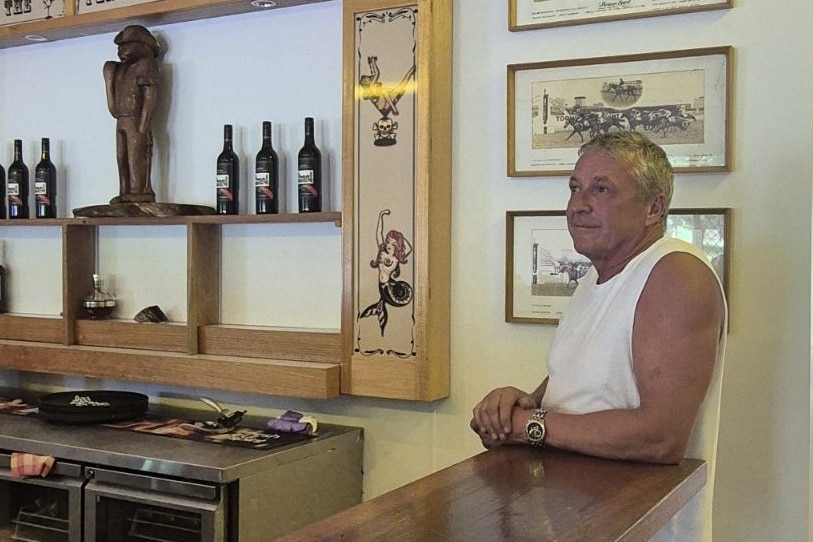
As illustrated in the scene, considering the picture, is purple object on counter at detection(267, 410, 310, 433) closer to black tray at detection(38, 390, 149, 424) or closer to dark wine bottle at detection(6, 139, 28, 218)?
black tray at detection(38, 390, 149, 424)

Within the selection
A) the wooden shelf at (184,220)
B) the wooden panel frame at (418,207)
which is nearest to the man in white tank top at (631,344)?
the wooden panel frame at (418,207)

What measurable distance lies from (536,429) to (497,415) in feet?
0.29

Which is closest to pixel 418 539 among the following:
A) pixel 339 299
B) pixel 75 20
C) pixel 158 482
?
pixel 158 482

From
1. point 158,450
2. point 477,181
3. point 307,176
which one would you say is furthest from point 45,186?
point 477,181

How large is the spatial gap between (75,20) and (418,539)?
2.54m

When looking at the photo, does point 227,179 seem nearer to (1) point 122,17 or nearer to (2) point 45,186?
(1) point 122,17

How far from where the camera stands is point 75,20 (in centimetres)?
303

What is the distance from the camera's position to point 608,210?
1.63 m

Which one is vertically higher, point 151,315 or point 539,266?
point 539,266

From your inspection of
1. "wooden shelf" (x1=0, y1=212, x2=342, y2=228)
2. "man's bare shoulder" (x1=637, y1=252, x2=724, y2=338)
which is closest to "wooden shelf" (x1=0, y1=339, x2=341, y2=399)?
"wooden shelf" (x1=0, y1=212, x2=342, y2=228)

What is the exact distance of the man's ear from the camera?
1.64m

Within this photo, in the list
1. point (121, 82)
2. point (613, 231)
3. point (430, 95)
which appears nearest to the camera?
point (613, 231)

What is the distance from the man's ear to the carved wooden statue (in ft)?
6.08

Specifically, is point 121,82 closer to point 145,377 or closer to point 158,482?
point 145,377
